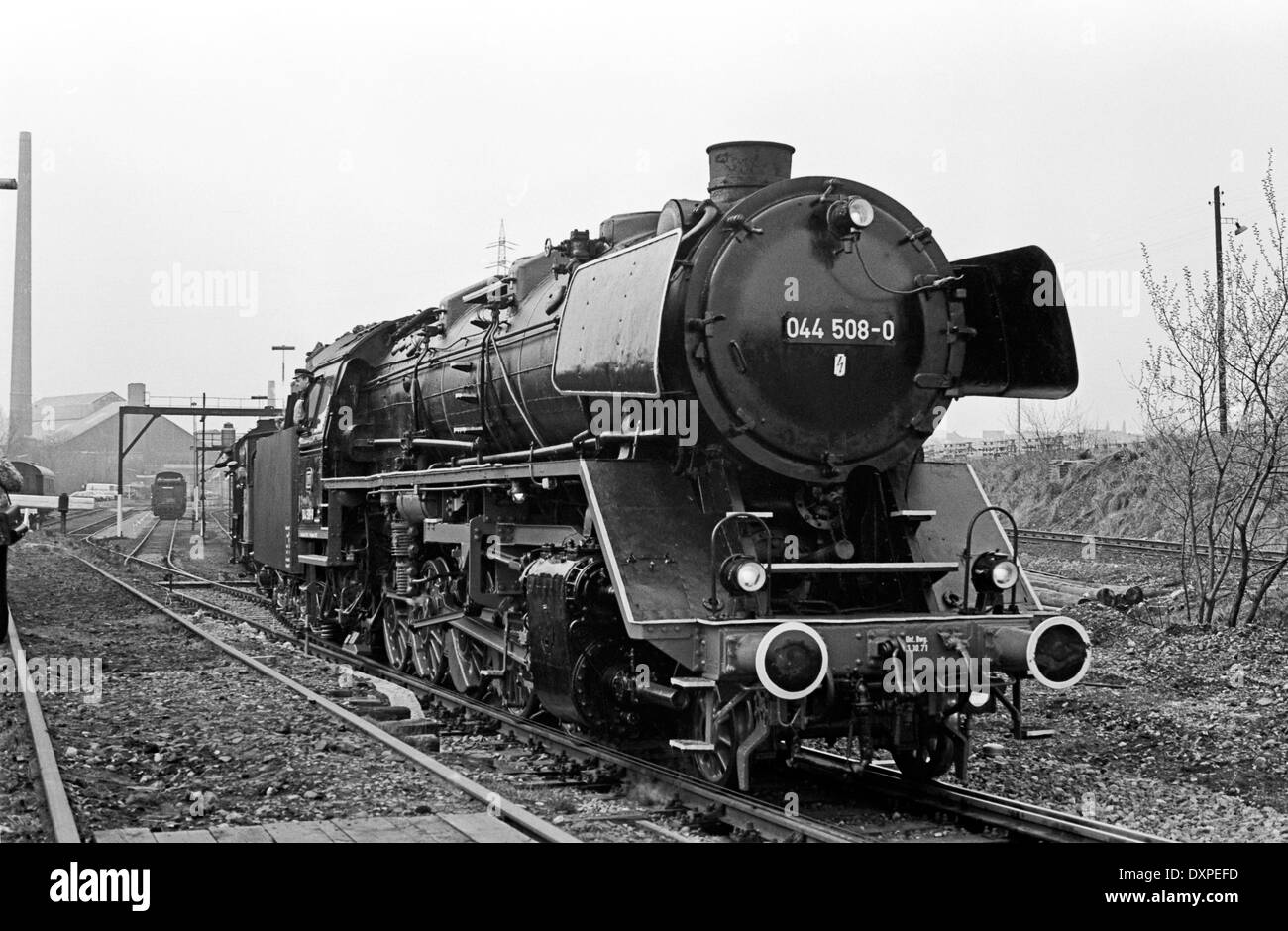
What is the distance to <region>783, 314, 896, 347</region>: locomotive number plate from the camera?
23.5ft

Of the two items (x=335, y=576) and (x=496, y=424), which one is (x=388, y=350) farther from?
(x=496, y=424)

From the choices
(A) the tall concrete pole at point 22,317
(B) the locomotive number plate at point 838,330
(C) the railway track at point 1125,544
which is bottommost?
(C) the railway track at point 1125,544

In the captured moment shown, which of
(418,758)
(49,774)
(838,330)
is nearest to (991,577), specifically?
(838,330)

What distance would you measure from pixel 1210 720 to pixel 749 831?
16.1 feet

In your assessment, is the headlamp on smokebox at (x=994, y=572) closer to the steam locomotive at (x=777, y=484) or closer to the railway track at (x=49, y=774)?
the steam locomotive at (x=777, y=484)

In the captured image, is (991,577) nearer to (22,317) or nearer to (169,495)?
(169,495)

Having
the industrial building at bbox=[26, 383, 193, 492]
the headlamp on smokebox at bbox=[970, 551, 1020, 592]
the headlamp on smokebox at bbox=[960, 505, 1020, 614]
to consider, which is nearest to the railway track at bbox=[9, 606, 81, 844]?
the headlamp on smokebox at bbox=[960, 505, 1020, 614]

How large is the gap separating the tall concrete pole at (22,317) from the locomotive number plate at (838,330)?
72.3m

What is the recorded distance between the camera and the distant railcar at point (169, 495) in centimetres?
5578

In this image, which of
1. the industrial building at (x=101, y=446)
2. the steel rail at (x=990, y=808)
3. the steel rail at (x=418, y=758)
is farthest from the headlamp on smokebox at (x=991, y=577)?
the industrial building at (x=101, y=446)

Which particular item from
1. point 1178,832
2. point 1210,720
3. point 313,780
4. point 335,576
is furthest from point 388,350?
point 1178,832

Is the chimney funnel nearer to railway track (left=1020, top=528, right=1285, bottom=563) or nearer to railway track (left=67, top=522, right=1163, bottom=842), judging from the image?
railway track (left=67, top=522, right=1163, bottom=842)

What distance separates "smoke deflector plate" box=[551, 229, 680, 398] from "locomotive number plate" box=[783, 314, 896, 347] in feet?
2.62

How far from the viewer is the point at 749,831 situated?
6090mm
